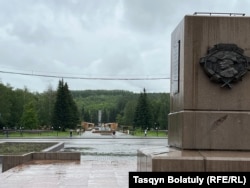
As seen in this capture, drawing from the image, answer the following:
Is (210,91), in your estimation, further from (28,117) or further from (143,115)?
(143,115)

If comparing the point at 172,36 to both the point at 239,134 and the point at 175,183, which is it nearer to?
the point at 239,134

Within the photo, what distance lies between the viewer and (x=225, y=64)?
7887 mm

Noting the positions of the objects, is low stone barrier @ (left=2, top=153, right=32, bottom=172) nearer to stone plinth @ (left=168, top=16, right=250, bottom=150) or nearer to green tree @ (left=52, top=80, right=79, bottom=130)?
stone plinth @ (left=168, top=16, right=250, bottom=150)

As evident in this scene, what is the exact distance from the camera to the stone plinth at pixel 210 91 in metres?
7.85

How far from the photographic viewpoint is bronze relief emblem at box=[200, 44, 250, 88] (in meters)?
7.84

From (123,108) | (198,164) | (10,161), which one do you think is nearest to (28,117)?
(10,161)

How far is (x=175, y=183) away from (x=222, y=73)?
2.53m

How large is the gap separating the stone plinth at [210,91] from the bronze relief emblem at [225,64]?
4.1 inches

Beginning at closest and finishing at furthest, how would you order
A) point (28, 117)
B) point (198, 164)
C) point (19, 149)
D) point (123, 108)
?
point (198, 164), point (19, 149), point (28, 117), point (123, 108)

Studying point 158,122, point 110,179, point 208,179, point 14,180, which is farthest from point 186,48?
point 158,122

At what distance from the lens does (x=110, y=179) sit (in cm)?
1050

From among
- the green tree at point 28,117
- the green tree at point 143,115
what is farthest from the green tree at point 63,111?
the green tree at point 143,115

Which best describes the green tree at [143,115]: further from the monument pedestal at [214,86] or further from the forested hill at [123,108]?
the monument pedestal at [214,86]

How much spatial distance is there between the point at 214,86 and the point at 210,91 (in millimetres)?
106
